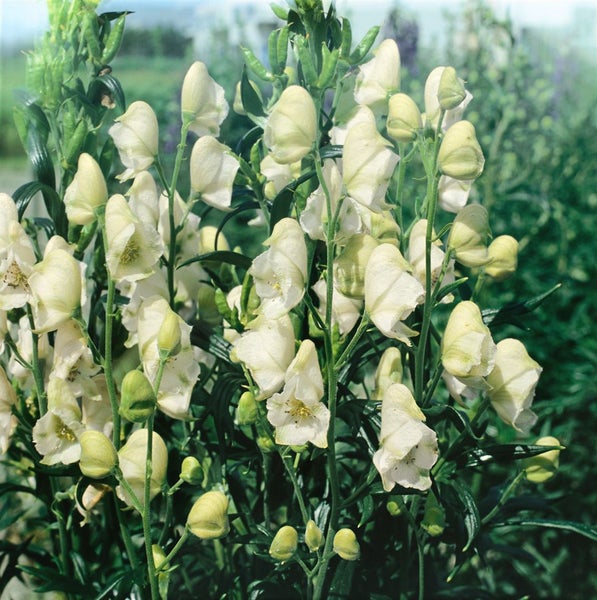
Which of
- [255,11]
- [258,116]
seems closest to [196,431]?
[258,116]

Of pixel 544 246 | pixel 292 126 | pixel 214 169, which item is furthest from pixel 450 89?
pixel 544 246

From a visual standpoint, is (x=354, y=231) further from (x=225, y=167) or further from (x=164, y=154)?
(x=164, y=154)

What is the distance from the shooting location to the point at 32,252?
998mm

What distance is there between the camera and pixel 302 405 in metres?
0.89

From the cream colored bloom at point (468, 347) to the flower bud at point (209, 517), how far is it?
271mm

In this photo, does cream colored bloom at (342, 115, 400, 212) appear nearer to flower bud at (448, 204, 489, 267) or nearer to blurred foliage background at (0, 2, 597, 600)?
flower bud at (448, 204, 489, 267)

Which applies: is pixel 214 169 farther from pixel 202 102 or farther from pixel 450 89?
pixel 450 89

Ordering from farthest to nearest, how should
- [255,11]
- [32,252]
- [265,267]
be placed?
[255,11] < [32,252] < [265,267]

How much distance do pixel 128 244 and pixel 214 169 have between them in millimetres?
154

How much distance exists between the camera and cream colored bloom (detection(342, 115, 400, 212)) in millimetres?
884

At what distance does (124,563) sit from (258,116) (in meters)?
0.59

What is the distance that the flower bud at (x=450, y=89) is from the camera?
917 mm

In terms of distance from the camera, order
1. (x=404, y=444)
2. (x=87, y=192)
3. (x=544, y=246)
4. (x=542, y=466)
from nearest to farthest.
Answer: (x=404, y=444) → (x=87, y=192) → (x=542, y=466) → (x=544, y=246)

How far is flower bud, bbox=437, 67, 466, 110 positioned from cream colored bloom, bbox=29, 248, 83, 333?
417 millimetres
